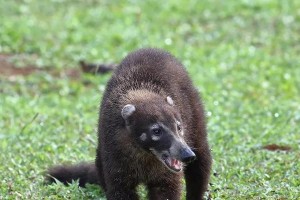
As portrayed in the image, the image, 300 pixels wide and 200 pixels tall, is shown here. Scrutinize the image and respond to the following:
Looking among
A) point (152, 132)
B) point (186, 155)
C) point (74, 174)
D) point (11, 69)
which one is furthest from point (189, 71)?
point (186, 155)

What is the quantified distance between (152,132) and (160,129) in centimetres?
7

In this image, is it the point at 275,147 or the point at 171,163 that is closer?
the point at 171,163

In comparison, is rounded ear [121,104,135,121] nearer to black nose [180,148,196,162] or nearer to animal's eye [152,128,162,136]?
animal's eye [152,128,162,136]

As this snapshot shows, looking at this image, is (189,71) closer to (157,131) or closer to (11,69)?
(11,69)

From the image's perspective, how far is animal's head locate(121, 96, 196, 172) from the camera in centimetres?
673

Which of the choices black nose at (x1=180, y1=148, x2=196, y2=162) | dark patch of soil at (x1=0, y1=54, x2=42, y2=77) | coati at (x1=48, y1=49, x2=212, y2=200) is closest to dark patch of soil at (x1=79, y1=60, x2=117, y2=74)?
dark patch of soil at (x1=0, y1=54, x2=42, y2=77)

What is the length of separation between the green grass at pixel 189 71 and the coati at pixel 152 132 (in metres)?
0.63

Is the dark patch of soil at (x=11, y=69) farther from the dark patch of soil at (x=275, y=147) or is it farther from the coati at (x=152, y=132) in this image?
the coati at (x=152, y=132)

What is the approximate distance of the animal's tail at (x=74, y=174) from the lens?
837 centimetres

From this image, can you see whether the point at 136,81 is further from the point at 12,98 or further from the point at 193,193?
the point at 12,98

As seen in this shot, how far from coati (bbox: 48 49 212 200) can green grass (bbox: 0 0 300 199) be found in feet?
2.07

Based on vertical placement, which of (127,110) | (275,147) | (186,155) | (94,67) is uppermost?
(127,110)

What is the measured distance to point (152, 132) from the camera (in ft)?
22.5

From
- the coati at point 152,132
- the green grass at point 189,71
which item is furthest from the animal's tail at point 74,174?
the coati at point 152,132
